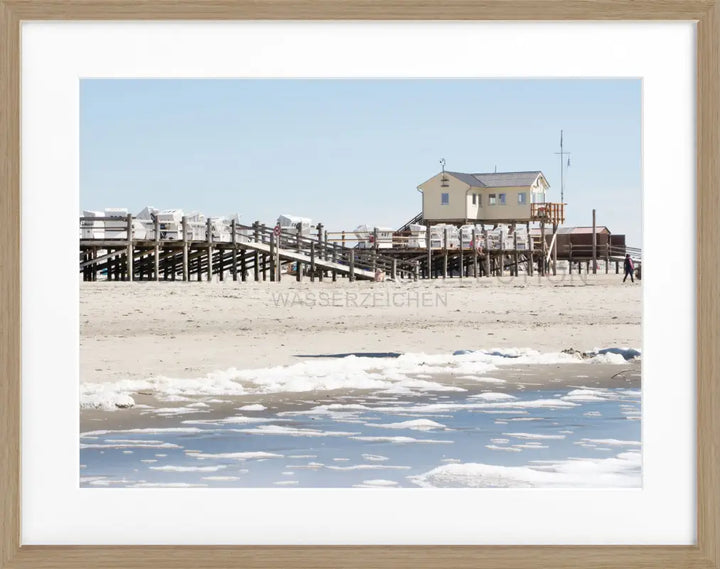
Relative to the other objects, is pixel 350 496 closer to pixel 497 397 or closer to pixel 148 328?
pixel 497 397

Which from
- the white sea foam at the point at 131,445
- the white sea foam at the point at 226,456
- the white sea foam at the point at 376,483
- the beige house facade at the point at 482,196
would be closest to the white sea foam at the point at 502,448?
the white sea foam at the point at 376,483

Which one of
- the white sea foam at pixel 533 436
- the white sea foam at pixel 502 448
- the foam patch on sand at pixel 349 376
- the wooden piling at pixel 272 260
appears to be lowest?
the white sea foam at pixel 502 448

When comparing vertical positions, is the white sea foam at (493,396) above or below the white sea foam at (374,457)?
above

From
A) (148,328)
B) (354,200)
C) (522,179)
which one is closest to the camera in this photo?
(148,328)

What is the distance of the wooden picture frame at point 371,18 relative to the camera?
10.5 feet

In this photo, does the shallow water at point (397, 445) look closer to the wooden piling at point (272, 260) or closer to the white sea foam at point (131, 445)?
the white sea foam at point (131, 445)

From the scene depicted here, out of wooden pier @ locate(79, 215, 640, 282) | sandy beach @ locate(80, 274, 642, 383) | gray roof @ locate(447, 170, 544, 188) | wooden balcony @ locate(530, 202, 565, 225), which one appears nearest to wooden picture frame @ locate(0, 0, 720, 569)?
sandy beach @ locate(80, 274, 642, 383)

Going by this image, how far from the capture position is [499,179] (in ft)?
89.4

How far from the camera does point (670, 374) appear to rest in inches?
129

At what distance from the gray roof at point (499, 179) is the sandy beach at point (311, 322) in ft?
33.7

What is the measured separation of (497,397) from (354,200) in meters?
13.6

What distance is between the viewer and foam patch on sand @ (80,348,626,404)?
26.8 ft

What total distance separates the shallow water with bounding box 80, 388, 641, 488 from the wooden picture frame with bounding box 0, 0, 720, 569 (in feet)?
4.62

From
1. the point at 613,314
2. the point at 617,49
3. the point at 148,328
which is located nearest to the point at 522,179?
the point at 613,314
